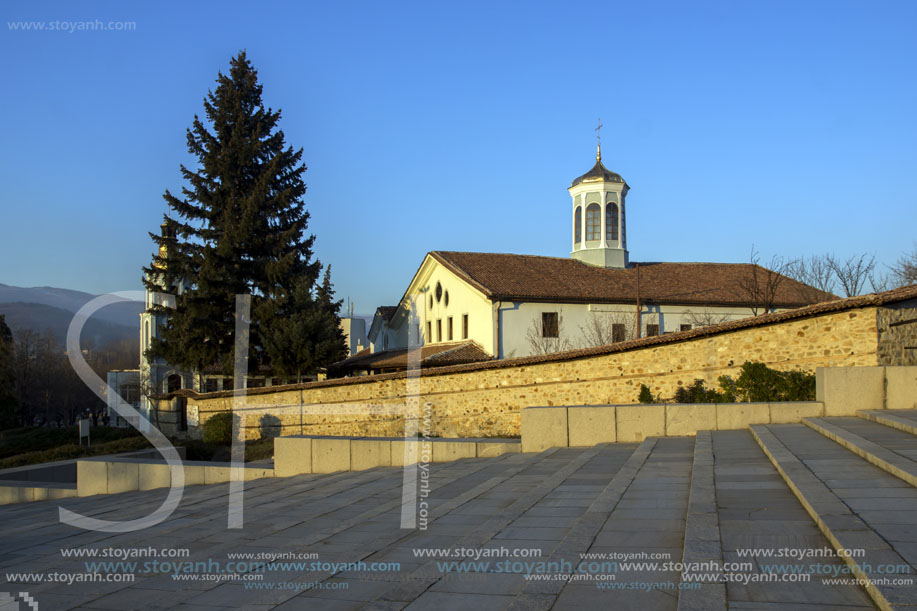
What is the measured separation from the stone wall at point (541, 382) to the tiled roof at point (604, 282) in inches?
400

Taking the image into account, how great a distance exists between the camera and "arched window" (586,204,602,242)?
38375 millimetres

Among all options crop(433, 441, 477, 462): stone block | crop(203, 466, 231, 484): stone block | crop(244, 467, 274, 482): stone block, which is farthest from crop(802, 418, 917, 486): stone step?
crop(203, 466, 231, 484): stone block

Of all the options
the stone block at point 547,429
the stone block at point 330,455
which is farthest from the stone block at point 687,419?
the stone block at point 330,455

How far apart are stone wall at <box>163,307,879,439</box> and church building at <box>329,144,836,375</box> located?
709 centimetres

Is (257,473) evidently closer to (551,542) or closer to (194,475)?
(194,475)

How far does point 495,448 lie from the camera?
36.9 feet

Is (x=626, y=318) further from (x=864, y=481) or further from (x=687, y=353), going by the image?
(x=864, y=481)

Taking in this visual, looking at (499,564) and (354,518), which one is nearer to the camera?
(499,564)

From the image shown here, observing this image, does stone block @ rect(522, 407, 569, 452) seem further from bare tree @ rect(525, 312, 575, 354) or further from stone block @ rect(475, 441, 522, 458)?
bare tree @ rect(525, 312, 575, 354)

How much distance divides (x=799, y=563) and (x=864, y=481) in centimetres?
224

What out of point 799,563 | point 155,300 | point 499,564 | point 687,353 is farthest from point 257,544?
point 155,300

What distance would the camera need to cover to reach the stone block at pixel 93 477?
12.3 m

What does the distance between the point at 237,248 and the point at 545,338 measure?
14103 mm

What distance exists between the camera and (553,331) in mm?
32875
